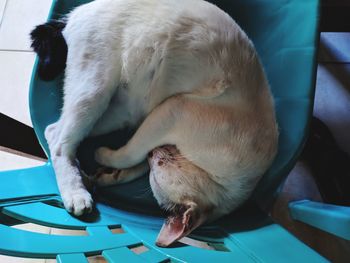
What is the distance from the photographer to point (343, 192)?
1.78m

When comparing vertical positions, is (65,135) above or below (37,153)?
above

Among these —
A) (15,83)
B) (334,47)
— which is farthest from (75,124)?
(334,47)

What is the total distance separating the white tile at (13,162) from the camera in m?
1.97

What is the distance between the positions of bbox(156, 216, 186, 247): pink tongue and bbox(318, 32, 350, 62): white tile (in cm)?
145

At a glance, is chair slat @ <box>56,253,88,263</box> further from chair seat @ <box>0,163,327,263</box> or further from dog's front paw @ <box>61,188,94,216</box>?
dog's front paw @ <box>61,188,94,216</box>

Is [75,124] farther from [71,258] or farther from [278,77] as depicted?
[278,77]

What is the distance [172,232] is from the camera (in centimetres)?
115

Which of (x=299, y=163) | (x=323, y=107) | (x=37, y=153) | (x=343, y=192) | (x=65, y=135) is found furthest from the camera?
(x=323, y=107)

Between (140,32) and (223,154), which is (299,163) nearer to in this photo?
(223,154)

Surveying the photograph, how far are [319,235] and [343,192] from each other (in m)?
0.21

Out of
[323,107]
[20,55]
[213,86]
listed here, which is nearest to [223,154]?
[213,86]

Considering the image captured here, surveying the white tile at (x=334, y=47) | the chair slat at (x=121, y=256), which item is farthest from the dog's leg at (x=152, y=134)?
the white tile at (x=334, y=47)

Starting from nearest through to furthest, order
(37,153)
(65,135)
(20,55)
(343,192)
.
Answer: (65,135) < (37,153) < (343,192) < (20,55)

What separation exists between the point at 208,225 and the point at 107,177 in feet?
1.28
